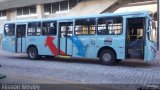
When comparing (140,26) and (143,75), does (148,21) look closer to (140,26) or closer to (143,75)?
(140,26)

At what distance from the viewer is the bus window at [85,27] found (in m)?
16.6

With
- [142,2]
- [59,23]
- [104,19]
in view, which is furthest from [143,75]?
[142,2]

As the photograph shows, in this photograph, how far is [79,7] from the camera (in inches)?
1242

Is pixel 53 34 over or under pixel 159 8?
under

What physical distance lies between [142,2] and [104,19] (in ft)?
48.0

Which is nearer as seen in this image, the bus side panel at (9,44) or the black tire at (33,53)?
the black tire at (33,53)

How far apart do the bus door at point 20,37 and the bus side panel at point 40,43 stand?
578mm

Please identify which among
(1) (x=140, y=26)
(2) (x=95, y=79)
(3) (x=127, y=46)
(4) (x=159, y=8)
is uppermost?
(4) (x=159, y=8)

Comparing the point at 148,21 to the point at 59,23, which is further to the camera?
the point at 59,23

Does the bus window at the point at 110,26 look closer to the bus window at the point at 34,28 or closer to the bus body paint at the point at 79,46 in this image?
the bus body paint at the point at 79,46

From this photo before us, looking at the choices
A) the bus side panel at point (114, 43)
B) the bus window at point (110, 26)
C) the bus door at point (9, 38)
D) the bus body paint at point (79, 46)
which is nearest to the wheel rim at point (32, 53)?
the bus door at point (9, 38)

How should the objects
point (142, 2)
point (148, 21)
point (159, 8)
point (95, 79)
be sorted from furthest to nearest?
point (142, 2) → point (159, 8) → point (148, 21) → point (95, 79)

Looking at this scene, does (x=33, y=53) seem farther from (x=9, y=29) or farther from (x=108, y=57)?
(x=108, y=57)

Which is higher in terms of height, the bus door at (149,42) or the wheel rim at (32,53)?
the bus door at (149,42)
